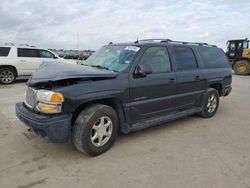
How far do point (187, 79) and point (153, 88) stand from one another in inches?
42.8

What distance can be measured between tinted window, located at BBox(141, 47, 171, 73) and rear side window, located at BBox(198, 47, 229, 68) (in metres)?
1.36

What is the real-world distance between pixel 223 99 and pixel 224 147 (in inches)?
175

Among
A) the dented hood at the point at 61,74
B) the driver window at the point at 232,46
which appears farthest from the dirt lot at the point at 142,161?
the driver window at the point at 232,46

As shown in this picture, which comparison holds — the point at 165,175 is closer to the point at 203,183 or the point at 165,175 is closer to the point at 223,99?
the point at 203,183

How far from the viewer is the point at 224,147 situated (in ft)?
12.9

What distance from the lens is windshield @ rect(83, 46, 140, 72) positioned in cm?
405

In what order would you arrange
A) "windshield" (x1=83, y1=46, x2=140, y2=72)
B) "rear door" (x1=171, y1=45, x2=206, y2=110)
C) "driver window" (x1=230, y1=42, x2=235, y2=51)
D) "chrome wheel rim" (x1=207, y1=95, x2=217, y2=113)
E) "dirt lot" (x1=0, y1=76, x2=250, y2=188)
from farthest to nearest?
"driver window" (x1=230, y1=42, x2=235, y2=51) → "chrome wheel rim" (x1=207, y1=95, x2=217, y2=113) → "rear door" (x1=171, y1=45, x2=206, y2=110) → "windshield" (x1=83, y1=46, x2=140, y2=72) → "dirt lot" (x1=0, y1=76, x2=250, y2=188)

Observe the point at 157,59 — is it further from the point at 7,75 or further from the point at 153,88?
the point at 7,75

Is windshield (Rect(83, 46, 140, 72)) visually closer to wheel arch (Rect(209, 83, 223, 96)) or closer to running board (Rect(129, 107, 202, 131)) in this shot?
running board (Rect(129, 107, 202, 131))

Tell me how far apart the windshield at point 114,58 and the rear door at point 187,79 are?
102cm

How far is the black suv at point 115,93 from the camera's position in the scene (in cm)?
323

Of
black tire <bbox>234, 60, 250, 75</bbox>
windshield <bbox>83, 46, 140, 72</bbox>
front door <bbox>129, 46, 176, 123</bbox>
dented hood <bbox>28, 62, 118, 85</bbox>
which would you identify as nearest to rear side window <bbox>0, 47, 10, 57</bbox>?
windshield <bbox>83, 46, 140, 72</bbox>

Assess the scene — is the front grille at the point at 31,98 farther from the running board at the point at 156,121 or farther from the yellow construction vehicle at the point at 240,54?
the yellow construction vehicle at the point at 240,54

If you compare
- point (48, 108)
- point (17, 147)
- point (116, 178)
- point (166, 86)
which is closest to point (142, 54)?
point (166, 86)
